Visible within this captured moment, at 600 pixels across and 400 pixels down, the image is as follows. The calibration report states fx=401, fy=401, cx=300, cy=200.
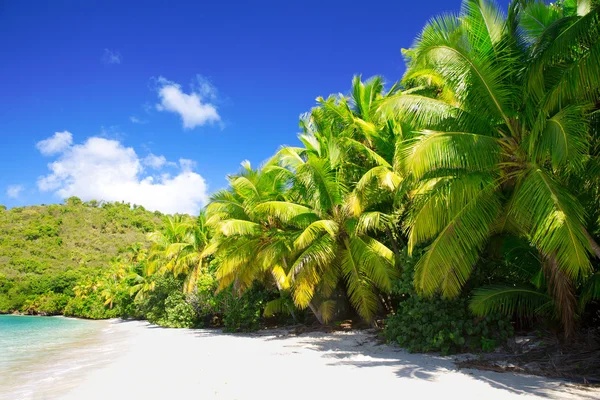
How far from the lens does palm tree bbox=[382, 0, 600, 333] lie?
6270mm

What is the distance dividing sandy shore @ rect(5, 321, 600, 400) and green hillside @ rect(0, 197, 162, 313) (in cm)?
4539

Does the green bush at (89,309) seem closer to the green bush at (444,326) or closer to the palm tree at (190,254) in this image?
the palm tree at (190,254)

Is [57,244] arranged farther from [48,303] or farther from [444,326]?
[444,326]

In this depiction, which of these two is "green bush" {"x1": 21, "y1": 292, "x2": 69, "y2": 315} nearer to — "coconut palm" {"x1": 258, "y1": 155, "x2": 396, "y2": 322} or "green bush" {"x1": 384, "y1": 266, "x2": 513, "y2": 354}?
"coconut palm" {"x1": 258, "y1": 155, "x2": 396, "y2": 322}

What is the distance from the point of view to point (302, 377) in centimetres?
739

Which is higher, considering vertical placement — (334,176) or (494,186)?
(334,176)

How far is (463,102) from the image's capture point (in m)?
8.01

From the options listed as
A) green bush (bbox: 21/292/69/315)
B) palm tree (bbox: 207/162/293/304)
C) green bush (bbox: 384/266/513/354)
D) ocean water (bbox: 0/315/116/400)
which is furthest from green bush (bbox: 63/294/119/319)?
green bush (bbox: 384/266/513/354)

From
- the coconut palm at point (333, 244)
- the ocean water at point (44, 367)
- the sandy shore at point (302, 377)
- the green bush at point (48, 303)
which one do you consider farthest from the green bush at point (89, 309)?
the coconut palm at point (333, 244)

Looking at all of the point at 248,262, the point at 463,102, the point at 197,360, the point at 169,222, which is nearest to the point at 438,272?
the point at 463,102

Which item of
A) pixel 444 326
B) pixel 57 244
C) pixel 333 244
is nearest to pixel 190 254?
pixel 333 244

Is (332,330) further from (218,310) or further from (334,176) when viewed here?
(218,310)

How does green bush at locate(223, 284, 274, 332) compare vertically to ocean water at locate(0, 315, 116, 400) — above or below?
above

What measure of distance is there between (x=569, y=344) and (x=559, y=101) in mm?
4369
